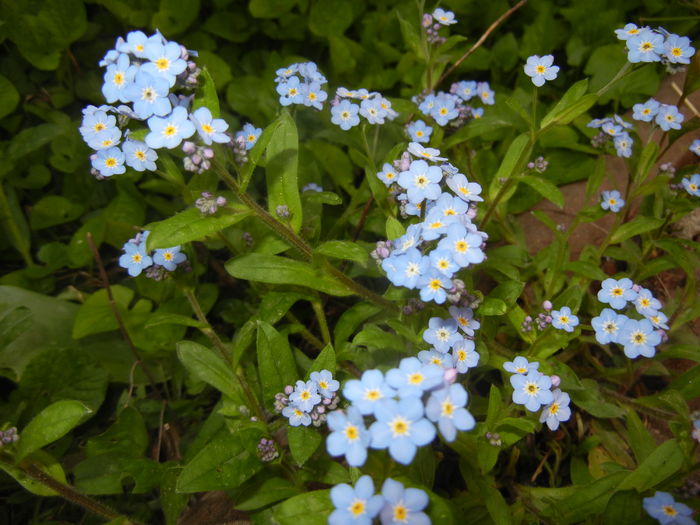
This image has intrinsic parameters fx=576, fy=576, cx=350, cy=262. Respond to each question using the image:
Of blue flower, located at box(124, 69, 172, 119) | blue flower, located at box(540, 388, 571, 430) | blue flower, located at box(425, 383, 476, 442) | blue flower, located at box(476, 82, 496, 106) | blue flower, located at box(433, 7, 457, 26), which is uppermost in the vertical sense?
blue flower, located at box(124, 69, 172, 119)

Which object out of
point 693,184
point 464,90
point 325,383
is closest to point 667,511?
point 325,383

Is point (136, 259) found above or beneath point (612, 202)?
above

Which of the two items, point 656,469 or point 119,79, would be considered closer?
point 119,79

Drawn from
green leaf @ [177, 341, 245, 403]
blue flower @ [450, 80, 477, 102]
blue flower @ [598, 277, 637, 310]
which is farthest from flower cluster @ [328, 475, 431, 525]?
blue flower @ [450, 80, 477, 102]

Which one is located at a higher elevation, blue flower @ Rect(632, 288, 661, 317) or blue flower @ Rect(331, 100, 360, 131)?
blue flower @ Rect(331, 100, 360, 131)

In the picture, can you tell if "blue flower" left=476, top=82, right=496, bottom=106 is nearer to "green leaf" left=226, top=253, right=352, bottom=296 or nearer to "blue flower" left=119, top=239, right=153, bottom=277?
"green leaf" left=226, top=253, right=352, bottom=296

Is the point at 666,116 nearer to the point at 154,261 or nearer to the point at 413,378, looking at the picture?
the point at 413,378
